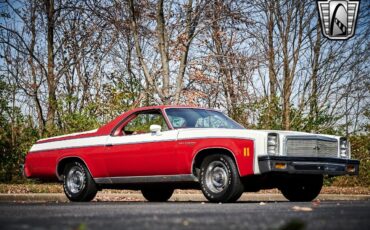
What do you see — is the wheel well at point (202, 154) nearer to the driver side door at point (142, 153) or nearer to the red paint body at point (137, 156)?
the red paint body at point (137, 156)

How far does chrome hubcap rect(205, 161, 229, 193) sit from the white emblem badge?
805 cm

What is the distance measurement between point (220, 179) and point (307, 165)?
1267 mm

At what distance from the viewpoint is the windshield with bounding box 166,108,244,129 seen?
9883 millimetres

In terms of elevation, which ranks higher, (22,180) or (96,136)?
(96,136)

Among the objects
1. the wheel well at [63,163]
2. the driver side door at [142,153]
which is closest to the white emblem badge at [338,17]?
the driver side door at [142,153]

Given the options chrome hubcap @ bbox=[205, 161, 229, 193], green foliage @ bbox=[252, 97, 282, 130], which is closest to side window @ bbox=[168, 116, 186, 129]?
chrome hubcap @ bbox=[205, 161, 229, 193]

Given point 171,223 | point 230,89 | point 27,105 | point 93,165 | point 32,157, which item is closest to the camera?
point 171,223

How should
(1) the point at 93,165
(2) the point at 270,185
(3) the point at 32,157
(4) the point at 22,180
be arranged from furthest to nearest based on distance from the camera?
(4) the point at 22,180
(3) the point at 32,157
(1) the point at 93,165
(2) the point at 270,185

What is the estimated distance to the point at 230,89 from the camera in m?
19.5

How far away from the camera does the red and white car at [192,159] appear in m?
8.79

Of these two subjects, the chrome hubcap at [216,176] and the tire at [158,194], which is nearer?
the chrome hubcap at [216,176]

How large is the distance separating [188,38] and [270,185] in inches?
359

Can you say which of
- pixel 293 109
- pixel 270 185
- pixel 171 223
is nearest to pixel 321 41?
pixel 293 109

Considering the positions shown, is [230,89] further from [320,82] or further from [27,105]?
[27,105]
